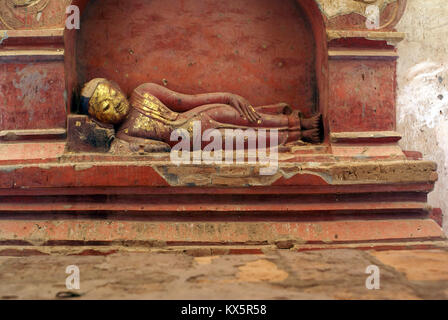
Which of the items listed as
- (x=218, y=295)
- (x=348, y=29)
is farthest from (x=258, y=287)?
(x=348, y=29)

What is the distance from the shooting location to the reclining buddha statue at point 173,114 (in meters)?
3.63

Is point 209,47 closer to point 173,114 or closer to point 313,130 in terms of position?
point 173,114

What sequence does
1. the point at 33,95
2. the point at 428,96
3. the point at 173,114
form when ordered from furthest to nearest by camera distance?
the point at 428,96 < the point at 173,114 < the point at 33,95

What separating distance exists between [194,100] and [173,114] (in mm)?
238

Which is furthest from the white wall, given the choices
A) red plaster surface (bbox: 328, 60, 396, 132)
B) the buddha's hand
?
the buddha's hand

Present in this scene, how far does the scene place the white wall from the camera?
14.7 ft

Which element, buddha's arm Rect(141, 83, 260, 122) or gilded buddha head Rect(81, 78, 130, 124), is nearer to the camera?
gilded buddha head Rect(81, 78, 130, 124)

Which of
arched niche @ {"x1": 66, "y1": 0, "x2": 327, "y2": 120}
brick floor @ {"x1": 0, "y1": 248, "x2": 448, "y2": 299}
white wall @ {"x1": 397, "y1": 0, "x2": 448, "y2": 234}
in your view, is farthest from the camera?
white wall @ {"x1": 397, "y1": 0, "x2": 448, "y2": 234}

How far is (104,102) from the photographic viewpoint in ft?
11.8

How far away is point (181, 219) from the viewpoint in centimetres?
335

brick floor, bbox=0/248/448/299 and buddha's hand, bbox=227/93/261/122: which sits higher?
buddha's hand, bbox=227/93/261/122

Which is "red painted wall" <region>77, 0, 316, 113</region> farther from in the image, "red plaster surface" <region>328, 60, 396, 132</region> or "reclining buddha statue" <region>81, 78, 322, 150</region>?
"red plaster surface" <region>328, 60, 396, 132</region>

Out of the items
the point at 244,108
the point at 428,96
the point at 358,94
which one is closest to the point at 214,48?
the point at 244,108

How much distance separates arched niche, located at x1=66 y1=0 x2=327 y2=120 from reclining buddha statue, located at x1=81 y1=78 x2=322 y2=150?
25 cm
